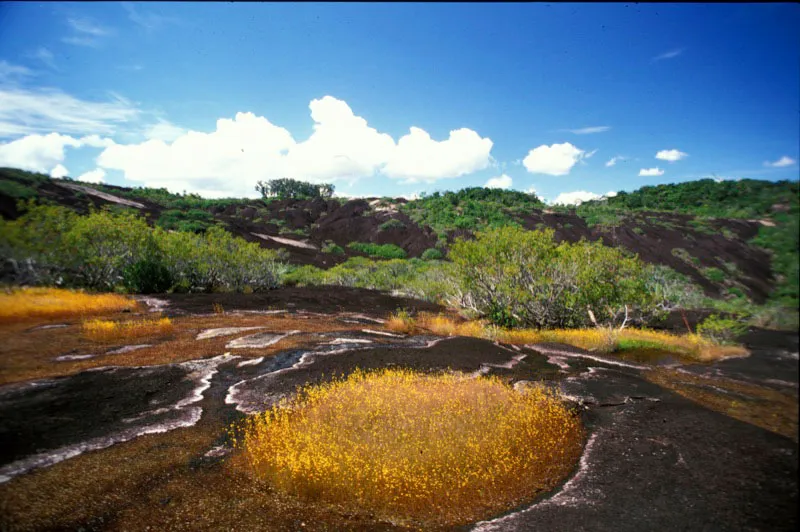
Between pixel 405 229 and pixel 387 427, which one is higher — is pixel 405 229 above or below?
above

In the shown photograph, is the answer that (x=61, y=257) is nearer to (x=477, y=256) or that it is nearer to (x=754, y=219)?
(x=754, y=219)

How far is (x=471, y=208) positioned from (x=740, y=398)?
271 ft

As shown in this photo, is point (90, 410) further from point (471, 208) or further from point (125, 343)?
point (471, 208)

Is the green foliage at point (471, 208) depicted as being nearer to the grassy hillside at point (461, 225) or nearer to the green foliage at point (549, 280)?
the grassy hillside at point (461, 225)

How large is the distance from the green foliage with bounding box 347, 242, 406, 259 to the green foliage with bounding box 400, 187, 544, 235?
33.2 ft

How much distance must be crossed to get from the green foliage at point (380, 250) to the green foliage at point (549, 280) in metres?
44.5

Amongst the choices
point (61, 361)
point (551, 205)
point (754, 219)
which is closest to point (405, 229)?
point (551, 205)

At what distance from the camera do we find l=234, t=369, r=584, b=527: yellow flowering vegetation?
548 centimetres

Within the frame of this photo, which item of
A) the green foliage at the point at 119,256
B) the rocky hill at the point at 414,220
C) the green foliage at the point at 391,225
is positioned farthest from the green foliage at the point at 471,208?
the green foliage at the point at 119,256

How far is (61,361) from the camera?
8.82 metres

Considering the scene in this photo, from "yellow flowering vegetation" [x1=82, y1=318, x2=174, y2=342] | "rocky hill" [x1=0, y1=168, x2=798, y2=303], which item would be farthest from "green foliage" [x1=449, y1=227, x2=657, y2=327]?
"yellow flowering vegetation" [x1=82, y1=318, x2=174, y2=342]

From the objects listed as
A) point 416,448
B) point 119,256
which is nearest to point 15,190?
point 416,448

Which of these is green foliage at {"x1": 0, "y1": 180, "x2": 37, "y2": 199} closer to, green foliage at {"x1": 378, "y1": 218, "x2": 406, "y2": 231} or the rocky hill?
the rocky hill

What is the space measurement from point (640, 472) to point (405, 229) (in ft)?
236
